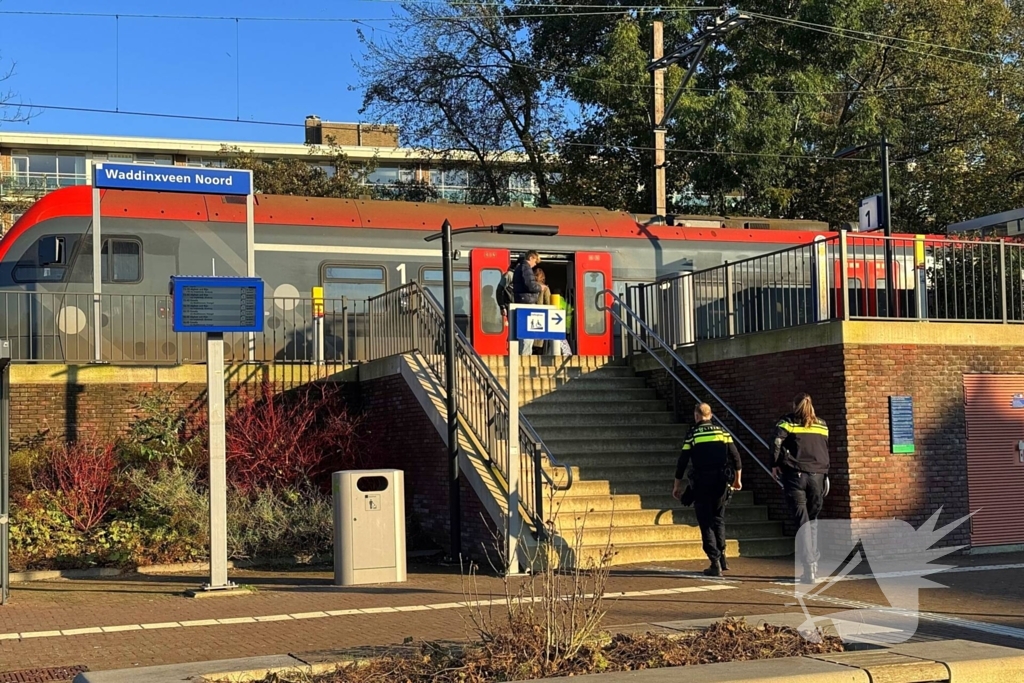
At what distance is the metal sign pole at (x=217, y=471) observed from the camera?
12188 millimetres

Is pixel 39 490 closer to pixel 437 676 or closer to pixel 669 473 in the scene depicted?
pixel 669 473

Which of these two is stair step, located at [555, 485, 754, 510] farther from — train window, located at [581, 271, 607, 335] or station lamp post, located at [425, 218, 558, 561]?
train window, located at [581, 271, 607, 335]

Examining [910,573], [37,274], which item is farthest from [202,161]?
[910,573]

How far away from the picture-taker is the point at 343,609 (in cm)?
1089

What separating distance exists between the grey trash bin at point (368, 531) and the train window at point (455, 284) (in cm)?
756

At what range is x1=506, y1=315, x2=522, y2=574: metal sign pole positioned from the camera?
12.6m

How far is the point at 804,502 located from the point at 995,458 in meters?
3.89

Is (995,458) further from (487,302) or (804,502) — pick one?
(487,302)

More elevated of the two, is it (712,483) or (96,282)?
(96,282)

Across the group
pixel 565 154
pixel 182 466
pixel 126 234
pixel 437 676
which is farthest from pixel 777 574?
pixel 565 154

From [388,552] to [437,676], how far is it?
Answer: 6110 millimetres

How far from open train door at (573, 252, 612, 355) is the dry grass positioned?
41.9ft

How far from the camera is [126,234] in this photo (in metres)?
18.4

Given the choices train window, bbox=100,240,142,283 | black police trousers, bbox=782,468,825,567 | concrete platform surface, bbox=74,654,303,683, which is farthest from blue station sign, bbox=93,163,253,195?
concrete platform surface, bbox=74,654,303,683
